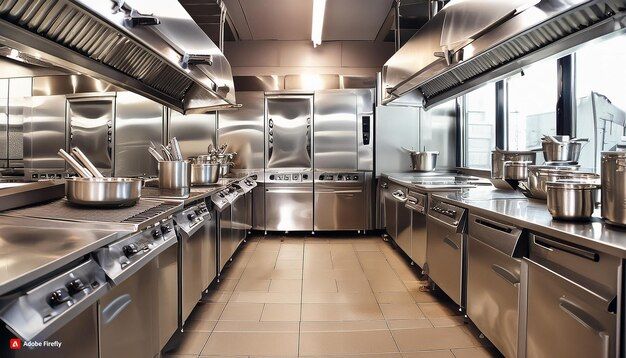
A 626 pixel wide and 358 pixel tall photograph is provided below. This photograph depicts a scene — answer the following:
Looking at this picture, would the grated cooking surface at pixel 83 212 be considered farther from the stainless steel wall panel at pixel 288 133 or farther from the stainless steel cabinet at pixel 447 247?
the stainless steel wall panel at pixel 288 133

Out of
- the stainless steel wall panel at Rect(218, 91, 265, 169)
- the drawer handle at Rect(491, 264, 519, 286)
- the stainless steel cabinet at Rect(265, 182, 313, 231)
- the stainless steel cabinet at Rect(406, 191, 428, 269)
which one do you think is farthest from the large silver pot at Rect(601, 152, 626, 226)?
the stainless steel wall panel at Rect(218, 91, 265, 169)

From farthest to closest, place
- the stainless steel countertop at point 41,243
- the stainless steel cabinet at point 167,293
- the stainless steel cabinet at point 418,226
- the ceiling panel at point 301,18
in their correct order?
the ceiling panel at point 301,18
the stainless steel cabinet at point 418,226
the stainless steel cabinet at point 167,293
the stainless steel countertop at point 41,243

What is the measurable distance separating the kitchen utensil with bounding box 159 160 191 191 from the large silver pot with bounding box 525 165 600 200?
2.25 metres

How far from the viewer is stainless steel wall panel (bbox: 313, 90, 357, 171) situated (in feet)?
18.2

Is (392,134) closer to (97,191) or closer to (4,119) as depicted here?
(97,191)

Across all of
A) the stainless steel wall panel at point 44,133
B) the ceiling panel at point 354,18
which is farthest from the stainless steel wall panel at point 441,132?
the stainless steel wall panel at point 44,133

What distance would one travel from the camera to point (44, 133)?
5.20 meters

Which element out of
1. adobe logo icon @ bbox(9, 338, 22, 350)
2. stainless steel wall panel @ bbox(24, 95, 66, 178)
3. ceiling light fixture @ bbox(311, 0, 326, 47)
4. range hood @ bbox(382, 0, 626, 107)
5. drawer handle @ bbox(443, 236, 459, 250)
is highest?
ceiling light fixture @ bbox(311, 0, 326, 47)

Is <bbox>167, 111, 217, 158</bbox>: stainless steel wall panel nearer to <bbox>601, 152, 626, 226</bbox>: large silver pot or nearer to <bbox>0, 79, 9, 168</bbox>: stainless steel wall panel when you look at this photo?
<bbox>0, 79, 9, 168</bbox>: stainless steel wall panel

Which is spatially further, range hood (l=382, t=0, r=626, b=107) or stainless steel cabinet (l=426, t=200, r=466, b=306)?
stainless steel cabinet (l=426, t=200, r=466, b=306)

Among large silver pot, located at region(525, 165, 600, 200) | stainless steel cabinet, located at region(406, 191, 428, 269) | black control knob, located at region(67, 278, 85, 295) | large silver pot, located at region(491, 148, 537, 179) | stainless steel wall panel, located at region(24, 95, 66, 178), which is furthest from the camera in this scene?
stainless steel wall panel, located at region(24, 95, 66, 178)

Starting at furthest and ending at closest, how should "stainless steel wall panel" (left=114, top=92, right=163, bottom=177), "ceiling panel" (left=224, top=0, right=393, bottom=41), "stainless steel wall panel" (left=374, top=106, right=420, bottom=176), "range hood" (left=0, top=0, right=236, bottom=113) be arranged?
"stainless steel wall panel" (left=374, top=106, right=420, bottom=176), "stainless steel wall panel" (left=114, top=92, right=163, bottom=177), "ceiling panel" (left=224, top=0, right=393, bottom=41), "range hood" (left=0, top=0, right=236, bottom=113)

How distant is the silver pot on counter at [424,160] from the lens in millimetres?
5047

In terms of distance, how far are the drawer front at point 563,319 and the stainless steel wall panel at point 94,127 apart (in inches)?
207
